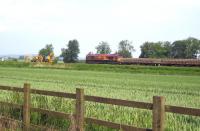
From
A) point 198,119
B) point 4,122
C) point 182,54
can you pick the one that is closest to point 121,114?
point 198,119

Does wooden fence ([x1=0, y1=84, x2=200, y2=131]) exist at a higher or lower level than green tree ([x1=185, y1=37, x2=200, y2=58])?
lower

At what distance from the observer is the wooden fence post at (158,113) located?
723 cm

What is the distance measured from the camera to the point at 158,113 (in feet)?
23.9

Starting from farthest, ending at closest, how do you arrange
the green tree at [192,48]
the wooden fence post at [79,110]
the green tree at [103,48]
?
the green tree at [103,48], the green tree at [192,48], the wooden fence post at [79,110]

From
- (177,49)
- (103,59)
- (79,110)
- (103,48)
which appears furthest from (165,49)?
(79,110)

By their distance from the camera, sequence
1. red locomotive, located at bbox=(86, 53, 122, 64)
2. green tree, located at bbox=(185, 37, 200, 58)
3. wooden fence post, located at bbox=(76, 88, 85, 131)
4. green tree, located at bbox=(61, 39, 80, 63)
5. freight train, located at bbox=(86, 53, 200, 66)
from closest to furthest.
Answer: wooden fence post, located at bbox=(76, 88, 85, 131), freight train, located at bbox=(86, 53, 200, 66), red locomotive, located at bbox=(86, 53, 122, 64), green tree, located at bbox=(61, 39, 80, 63), green tree, located at bbox=(185, 37, 200, 58)

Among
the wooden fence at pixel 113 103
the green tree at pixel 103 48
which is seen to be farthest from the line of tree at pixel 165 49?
the wooden fence at pixel 113 103

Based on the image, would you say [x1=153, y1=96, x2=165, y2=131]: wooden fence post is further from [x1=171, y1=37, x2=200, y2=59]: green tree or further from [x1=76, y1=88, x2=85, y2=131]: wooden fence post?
[x1=171, y1=37, x2=200, y2=59]: green tree

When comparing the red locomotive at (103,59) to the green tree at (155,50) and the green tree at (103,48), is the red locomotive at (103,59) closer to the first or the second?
the green tree at (155,50)

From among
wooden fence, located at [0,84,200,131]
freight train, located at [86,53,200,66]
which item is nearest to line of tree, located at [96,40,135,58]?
freight train, located at [86,53,200,66]

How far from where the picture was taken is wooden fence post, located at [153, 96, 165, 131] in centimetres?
723

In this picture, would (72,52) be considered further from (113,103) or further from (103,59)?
(113,103)

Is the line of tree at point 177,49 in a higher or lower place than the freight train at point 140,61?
higher

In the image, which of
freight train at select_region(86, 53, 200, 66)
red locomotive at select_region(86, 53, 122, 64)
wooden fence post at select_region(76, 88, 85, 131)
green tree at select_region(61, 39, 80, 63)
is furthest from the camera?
green tree at select_region(61, 39, 80, 63)
